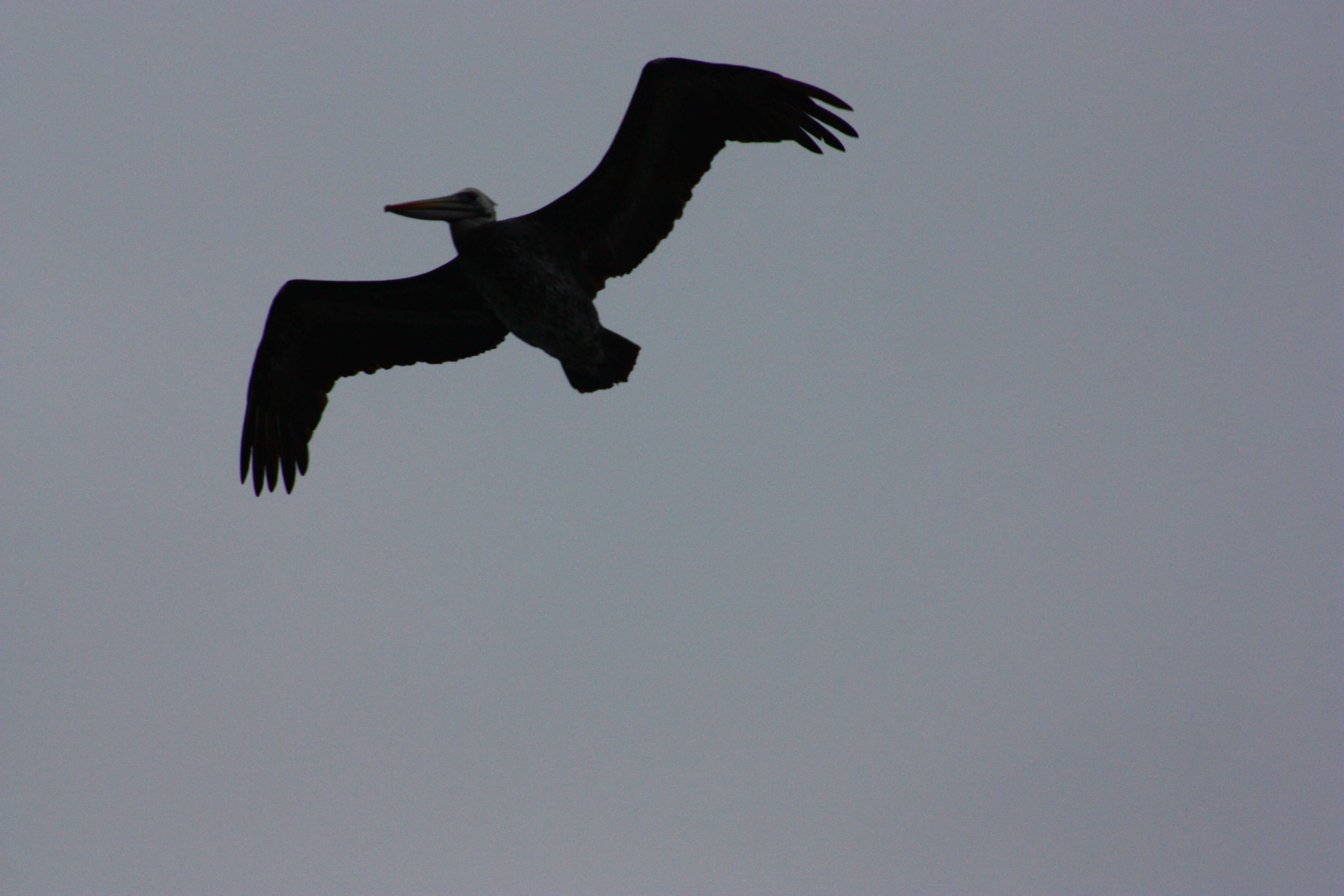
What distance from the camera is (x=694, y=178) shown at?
11.2 metres

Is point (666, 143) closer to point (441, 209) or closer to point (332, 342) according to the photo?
point (441, 209)

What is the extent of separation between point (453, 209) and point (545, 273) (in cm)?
100

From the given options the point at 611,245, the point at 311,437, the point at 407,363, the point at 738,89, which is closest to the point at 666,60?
the point at 738,89

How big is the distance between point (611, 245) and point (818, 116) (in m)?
1.73

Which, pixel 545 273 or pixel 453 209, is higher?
pixel 453 209

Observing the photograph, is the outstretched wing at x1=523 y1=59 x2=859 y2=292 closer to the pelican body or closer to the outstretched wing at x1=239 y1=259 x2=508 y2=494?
the pelican body

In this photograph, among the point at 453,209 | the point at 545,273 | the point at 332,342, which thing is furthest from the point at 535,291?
the point at 332,342

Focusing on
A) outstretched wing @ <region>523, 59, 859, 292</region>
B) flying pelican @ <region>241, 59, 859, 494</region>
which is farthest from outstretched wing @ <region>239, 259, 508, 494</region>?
outstretched wing @ <region>523, 59, 859, 292</region>

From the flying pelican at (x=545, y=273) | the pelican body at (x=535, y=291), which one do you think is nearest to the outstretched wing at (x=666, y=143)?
the flying pelican at (x=545, y=273)

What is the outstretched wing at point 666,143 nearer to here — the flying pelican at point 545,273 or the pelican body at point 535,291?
the flying pelican at point 545,273

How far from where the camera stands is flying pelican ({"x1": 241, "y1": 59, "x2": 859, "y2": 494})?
10828mm

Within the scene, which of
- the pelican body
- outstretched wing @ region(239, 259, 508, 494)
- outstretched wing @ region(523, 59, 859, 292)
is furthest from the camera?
outstretched wing @ region(239, 259, 508, 494)

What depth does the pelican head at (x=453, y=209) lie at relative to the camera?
11.4 meters

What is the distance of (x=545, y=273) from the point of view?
36.1ft
